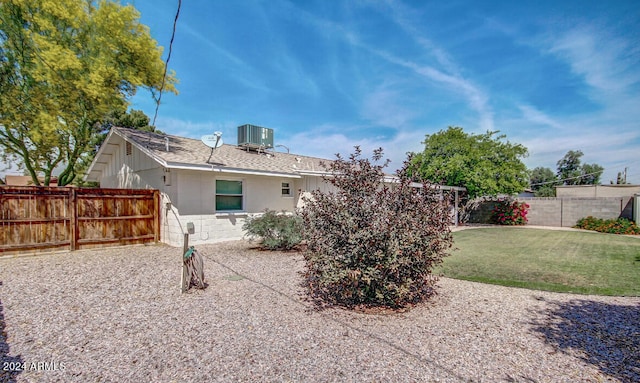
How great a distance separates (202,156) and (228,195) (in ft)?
6.03

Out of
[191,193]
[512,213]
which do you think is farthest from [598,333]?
[512,213]

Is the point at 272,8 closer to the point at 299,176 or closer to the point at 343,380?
the point at 299,176

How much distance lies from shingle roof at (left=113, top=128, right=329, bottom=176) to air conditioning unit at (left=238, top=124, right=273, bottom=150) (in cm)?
33

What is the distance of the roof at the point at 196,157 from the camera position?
1042 cm

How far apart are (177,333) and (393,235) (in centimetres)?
328

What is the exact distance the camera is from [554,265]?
7855 mm

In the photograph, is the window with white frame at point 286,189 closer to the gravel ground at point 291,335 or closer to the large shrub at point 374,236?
the gravel ground at point 291,335

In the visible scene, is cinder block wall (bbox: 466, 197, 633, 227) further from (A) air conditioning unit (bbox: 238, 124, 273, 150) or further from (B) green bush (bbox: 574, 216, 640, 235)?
(A) air conditioning unit (bbox: 238, 124, 273, 150)

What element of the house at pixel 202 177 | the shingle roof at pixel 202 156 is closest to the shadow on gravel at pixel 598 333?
the shingle roof at pixel 202 156

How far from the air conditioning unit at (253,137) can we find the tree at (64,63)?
4380 mm

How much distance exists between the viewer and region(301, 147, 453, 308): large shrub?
14.7 feet

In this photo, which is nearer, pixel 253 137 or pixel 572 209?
pixel 253 137

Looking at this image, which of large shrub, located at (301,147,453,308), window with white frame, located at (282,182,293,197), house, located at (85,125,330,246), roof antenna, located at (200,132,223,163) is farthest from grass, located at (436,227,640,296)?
roof antenna, located at (200,132,223,163)

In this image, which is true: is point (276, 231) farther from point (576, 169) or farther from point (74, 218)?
point (576, 169)
